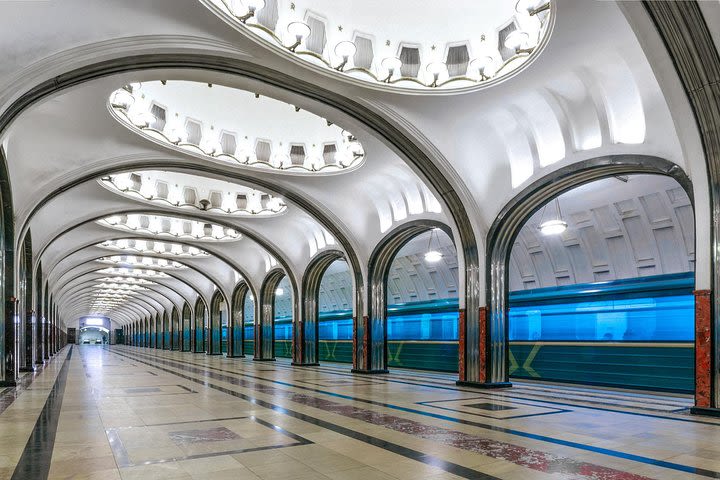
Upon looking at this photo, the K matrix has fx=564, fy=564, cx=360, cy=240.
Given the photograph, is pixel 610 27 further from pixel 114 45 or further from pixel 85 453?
pixel 85 453

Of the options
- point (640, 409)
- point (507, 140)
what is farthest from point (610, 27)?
point (640, 409)

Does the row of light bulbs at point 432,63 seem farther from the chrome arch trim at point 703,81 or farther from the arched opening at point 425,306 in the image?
the arched opening at point 425,306

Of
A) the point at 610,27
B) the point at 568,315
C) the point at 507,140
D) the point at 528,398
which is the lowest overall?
the point at 528,398

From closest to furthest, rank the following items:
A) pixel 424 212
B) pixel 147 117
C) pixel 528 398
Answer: pixel 528 398 < pixel 147 117 < pixel 424 212

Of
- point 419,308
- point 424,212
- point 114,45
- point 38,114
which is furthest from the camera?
point 419,308

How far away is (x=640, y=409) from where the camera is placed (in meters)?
8.93

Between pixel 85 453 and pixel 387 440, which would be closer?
pixel 85 453

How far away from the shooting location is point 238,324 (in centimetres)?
3156

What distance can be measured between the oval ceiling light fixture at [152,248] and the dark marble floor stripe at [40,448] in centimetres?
1889

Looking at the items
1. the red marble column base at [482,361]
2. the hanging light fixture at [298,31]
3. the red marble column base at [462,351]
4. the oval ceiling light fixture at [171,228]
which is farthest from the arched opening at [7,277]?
the red marble column base at [482,361]

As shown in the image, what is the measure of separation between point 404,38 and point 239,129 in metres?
6.25

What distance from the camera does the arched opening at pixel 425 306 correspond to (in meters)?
18.5

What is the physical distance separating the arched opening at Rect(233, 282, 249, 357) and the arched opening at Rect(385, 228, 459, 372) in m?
11.9

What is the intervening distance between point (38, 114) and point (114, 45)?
157 inches
